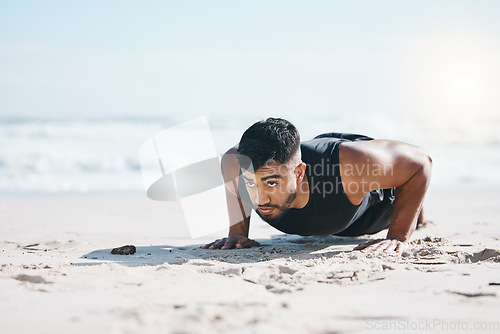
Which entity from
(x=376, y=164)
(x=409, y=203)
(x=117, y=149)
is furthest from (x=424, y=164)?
(x=117, y=149)

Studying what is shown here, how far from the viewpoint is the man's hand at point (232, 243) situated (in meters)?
3.64

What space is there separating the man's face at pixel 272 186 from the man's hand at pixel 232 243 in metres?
0.46

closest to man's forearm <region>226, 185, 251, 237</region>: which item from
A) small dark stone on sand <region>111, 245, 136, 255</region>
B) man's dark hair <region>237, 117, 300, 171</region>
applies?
man's dark hair <region>237, 117, 300, 171</region>

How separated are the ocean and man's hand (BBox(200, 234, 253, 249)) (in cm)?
435

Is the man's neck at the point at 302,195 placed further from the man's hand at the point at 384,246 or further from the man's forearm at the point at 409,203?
the man's forearm at the point at 409,203

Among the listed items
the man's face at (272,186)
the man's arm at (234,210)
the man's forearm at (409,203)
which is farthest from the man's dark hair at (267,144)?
the man's forearm at (409,203)

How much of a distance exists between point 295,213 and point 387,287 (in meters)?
1.12

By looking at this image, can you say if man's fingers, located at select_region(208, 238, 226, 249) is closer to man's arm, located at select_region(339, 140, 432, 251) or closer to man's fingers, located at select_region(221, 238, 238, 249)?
man's fingers, located at select_region(221, 238, 238, 249)

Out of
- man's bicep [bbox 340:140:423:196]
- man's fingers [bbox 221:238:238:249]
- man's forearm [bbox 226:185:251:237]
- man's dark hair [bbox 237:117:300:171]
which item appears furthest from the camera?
man's forearm [bbox 226:185:251:237]

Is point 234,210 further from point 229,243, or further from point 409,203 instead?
point 409,203

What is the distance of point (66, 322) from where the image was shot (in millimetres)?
1756

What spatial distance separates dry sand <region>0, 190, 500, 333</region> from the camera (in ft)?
5.91

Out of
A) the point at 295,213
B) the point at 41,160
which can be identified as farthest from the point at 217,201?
the point at 41,160

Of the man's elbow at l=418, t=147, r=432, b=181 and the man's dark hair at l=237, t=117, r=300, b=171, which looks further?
the man's elbow at l=418, t=147, r=432, b=181
